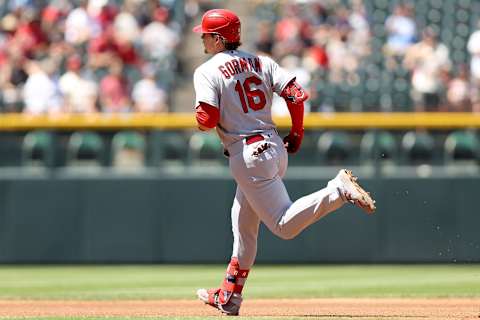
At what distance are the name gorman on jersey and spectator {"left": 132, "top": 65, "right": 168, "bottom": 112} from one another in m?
6.60

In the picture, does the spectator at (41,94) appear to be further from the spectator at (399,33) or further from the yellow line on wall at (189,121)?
the spectator at (399,33)

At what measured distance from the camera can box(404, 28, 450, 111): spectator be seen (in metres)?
12.9

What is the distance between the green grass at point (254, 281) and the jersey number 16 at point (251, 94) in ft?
8.29

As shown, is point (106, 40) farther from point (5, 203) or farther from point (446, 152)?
point (446, 152)

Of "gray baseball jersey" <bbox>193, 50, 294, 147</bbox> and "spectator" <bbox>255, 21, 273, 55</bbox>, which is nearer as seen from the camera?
"gray baseball jersey" <bbox>193, 50, 294, 147</bbox>

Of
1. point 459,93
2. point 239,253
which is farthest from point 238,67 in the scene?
point 459,93

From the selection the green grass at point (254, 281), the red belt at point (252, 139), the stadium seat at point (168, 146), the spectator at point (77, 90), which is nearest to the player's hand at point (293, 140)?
the red belt at point (252, 139)

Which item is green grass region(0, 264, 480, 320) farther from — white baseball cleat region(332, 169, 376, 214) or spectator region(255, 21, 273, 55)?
spectator region(255, 21, 273, 55)

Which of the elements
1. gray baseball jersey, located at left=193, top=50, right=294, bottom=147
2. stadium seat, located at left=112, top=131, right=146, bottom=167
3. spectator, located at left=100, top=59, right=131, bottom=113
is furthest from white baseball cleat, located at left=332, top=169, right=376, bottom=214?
spectator, located at left=100, top=59, right=131, bottom=113

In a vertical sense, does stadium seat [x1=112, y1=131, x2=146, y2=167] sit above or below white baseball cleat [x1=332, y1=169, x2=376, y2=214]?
below

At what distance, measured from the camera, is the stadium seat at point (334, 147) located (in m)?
12.5

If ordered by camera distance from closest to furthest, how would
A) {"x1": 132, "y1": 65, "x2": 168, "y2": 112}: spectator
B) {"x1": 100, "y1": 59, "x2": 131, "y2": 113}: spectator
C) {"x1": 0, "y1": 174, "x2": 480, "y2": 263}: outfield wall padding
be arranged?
{"x1": 0, "y1": 174, "x2": 480, "y2": 263}: outfield wall padding < {"x1": 100, "y1": 59, "x2": 131, "y2": 113}: spectator < {"x1": 132, "y1": 65, "x2": 168, "y2": 112}: spectator

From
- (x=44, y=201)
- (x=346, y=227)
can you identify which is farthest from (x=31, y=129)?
(x=346, y=227)

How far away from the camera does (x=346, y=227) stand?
12.3 m
